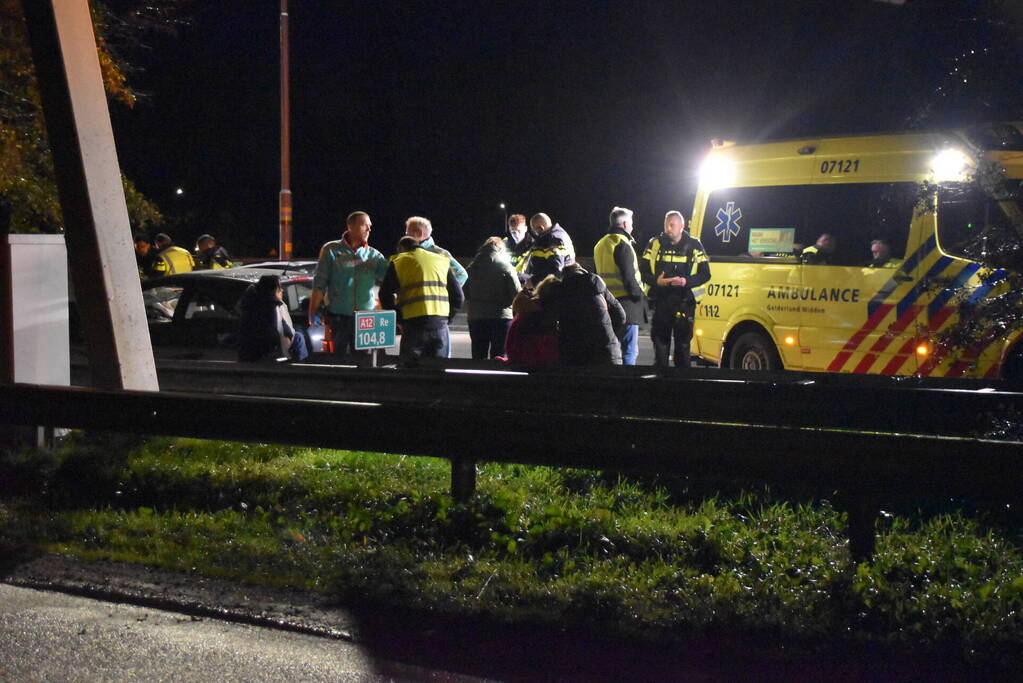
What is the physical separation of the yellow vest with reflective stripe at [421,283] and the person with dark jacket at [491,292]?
82cm

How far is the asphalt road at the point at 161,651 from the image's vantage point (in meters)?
4.69

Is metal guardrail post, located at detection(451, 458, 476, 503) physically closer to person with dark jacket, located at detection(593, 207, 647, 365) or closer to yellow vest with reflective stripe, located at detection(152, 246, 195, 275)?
person with dark jacket, located at detection(593, 207, 647, 365)

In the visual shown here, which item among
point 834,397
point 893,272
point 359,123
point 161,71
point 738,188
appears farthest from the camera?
point 359,123

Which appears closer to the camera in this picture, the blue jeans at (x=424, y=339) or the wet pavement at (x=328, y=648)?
the wet pavement at (x=328, y=648)

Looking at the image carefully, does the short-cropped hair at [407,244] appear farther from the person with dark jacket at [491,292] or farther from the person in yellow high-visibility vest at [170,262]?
the person in yellow high-visibility vest at [170,262]

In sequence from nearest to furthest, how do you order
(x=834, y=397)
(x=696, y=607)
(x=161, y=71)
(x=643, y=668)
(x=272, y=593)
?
(x=643, y=668), (x=696, y=607), (x=272, y=593), (x=834, y=397), (x=161, y=71)

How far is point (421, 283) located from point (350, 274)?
3.24ft

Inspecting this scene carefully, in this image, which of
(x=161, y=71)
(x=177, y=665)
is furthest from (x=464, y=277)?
(x=161, y=71)

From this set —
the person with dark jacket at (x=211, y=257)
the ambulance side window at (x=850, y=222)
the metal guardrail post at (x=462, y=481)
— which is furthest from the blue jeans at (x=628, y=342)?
the person with dark jacket at (x=211, y=257)

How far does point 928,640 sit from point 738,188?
330 inches

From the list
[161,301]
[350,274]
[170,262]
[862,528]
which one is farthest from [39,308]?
[170,262]

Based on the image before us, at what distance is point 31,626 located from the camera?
531 centimetres

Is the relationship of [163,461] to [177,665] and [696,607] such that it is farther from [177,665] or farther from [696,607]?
[696,607]

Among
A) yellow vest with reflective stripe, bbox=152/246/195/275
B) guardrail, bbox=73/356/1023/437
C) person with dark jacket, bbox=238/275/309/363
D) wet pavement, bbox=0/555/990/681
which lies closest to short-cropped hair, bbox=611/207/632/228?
guardrail, bbox=73/356/1023/437
